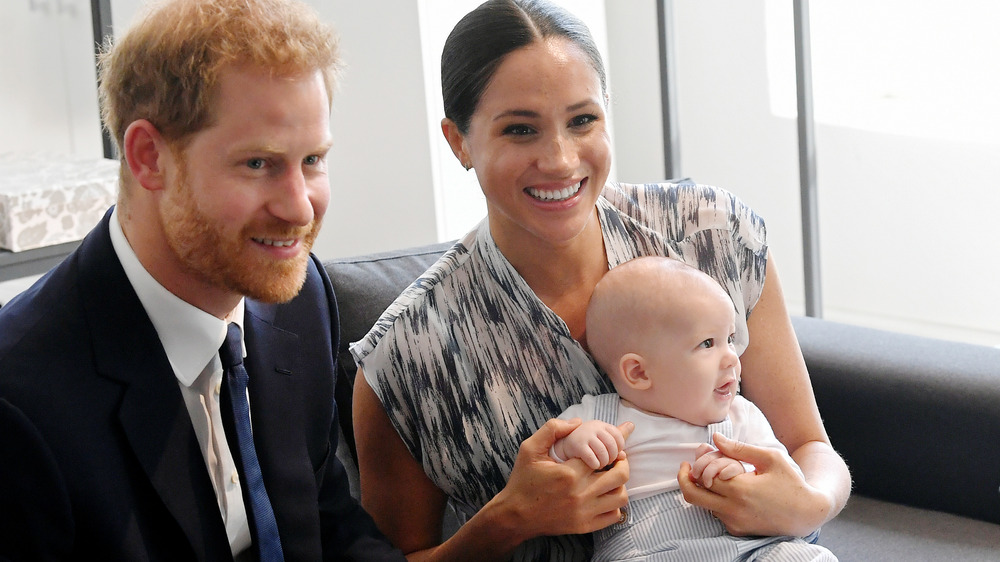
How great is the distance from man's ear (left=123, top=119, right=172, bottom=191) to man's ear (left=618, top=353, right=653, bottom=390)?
29.6 inches

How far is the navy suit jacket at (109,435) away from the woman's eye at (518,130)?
0.46m

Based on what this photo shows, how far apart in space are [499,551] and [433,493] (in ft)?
0.65

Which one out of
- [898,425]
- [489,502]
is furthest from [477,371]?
[898,425]

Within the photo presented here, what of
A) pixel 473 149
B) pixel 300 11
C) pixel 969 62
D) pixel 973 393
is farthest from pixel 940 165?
pixel 300 11

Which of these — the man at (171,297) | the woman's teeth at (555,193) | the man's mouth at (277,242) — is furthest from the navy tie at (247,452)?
the woman's teeth at (555,193)

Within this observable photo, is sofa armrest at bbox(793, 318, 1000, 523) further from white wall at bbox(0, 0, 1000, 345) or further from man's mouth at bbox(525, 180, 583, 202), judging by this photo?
white wall at bbox(0, 0, 1000, 345)

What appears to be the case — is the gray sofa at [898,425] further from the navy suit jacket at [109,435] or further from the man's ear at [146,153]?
the man's ear at [146,153]

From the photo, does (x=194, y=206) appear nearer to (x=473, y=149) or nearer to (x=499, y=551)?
(x=473, y=149)

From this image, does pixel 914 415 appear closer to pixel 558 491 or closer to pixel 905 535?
pixel 905 535

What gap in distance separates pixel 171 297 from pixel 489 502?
62cm

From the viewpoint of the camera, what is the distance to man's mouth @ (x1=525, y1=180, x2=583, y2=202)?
1.71m

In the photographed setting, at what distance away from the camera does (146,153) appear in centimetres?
135

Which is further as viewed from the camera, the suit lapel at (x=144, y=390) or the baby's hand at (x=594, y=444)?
the baby's hand at (x=594, y=444)

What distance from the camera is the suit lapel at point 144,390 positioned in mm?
1347
